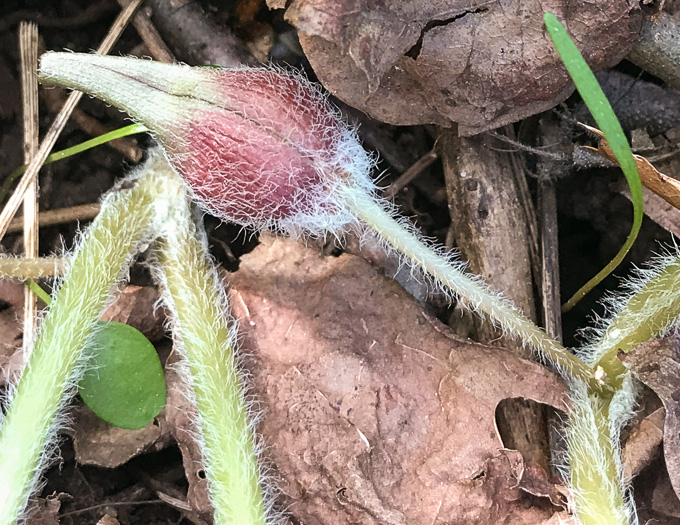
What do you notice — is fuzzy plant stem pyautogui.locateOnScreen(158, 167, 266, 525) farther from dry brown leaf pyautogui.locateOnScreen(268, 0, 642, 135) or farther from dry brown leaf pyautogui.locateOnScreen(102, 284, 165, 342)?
dry brown leaf pyautogui.locateOnScreen(268, 0, 642, 135)

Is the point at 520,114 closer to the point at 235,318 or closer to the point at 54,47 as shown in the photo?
the point at 235,318

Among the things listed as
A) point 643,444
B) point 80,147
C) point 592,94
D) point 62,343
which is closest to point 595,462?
point 643,444

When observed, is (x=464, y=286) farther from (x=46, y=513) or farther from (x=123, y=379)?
(x=46, y=513)

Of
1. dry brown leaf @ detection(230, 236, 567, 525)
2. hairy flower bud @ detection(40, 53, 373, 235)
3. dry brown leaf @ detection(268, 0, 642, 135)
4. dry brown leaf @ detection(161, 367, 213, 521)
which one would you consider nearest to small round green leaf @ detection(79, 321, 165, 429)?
dry brown leaf @ detection(161, 367, 213, 521)

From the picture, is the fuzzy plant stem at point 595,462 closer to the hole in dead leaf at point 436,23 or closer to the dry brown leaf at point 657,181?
the dry brown leaf at point 657,181

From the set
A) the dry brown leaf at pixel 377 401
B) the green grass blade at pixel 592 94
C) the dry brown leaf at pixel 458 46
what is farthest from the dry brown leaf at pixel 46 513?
the green grass blade at pixel 592 94
